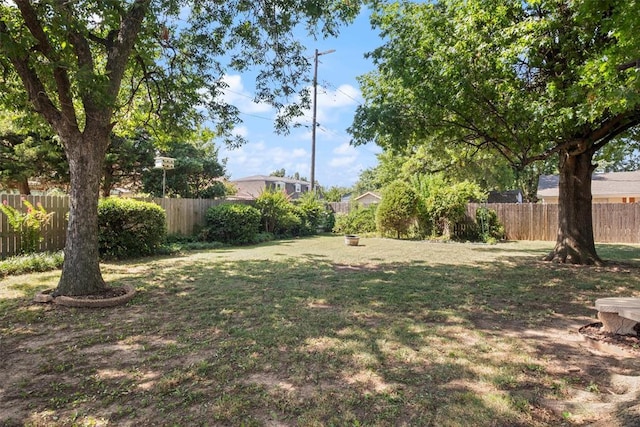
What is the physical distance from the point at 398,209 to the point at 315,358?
1263 centimetres

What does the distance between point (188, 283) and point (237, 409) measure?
4.05m

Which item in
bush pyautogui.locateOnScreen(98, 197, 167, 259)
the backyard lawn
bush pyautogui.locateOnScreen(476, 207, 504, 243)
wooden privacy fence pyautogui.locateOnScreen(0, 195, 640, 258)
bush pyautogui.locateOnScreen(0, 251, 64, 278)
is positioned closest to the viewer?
the backyard lawn

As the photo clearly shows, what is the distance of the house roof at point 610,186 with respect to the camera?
20.9 m

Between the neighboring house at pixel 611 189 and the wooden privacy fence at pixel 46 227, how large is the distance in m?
23.5

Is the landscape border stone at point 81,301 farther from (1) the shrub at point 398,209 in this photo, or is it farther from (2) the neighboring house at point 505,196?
(2) the neighboring house at point 505,196

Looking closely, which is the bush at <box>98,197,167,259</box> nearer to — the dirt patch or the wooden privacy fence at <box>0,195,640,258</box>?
the wooden privacy fence at <box>0,195,640,258</box>

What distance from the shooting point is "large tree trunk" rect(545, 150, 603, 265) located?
26.8ft

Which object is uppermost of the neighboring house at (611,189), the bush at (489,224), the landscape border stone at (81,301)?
the neighboring house at (611,189)

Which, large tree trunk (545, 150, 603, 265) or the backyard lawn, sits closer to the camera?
the backyard lawn

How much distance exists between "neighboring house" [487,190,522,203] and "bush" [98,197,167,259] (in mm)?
26540

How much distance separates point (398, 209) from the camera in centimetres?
1520

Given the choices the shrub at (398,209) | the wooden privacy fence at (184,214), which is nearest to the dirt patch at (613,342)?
the wooden privacy fence at (184,214)

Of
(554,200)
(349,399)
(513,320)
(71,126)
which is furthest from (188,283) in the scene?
(554,200)

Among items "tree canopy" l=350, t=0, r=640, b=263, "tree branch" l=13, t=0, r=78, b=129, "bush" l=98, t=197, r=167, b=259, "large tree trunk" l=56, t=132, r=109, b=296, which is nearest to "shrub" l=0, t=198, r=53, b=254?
"bush" l=98, t=197, r=167, b=259
